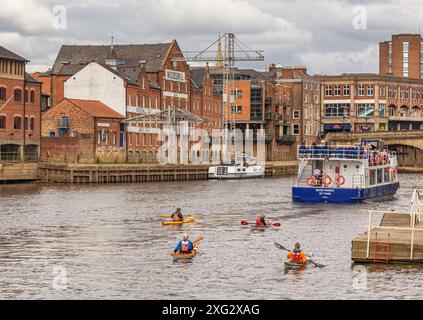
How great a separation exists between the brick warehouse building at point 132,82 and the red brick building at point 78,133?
5099mm

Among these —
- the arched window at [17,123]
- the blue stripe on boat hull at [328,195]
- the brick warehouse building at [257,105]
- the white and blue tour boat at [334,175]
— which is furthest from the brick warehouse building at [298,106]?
the blue stripe on boat hull at [328,195]

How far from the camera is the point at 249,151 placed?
160625mm

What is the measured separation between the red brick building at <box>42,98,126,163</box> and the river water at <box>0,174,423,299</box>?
80.2ft

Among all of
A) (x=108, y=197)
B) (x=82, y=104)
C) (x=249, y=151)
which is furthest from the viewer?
(x=249, y=151)

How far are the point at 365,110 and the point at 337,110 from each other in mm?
5465

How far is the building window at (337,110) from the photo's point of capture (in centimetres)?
18938

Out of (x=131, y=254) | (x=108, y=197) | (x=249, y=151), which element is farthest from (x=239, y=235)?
(x=249, y=151)

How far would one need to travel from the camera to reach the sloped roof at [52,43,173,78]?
135 m

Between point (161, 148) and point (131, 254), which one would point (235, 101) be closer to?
point (161, 148)

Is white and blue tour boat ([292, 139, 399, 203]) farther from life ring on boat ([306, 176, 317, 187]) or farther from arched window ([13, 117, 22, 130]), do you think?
arched window ([13, 117, 22, 130])

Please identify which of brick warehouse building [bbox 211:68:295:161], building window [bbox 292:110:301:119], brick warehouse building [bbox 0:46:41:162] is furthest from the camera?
building window [bbox 292:110:301:119]

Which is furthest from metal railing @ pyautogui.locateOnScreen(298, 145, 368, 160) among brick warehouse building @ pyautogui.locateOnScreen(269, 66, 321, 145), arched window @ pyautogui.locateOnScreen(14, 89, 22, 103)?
brick warehouse building @ pyautogui.locateOnScreen(269, 66, 321, 145)
